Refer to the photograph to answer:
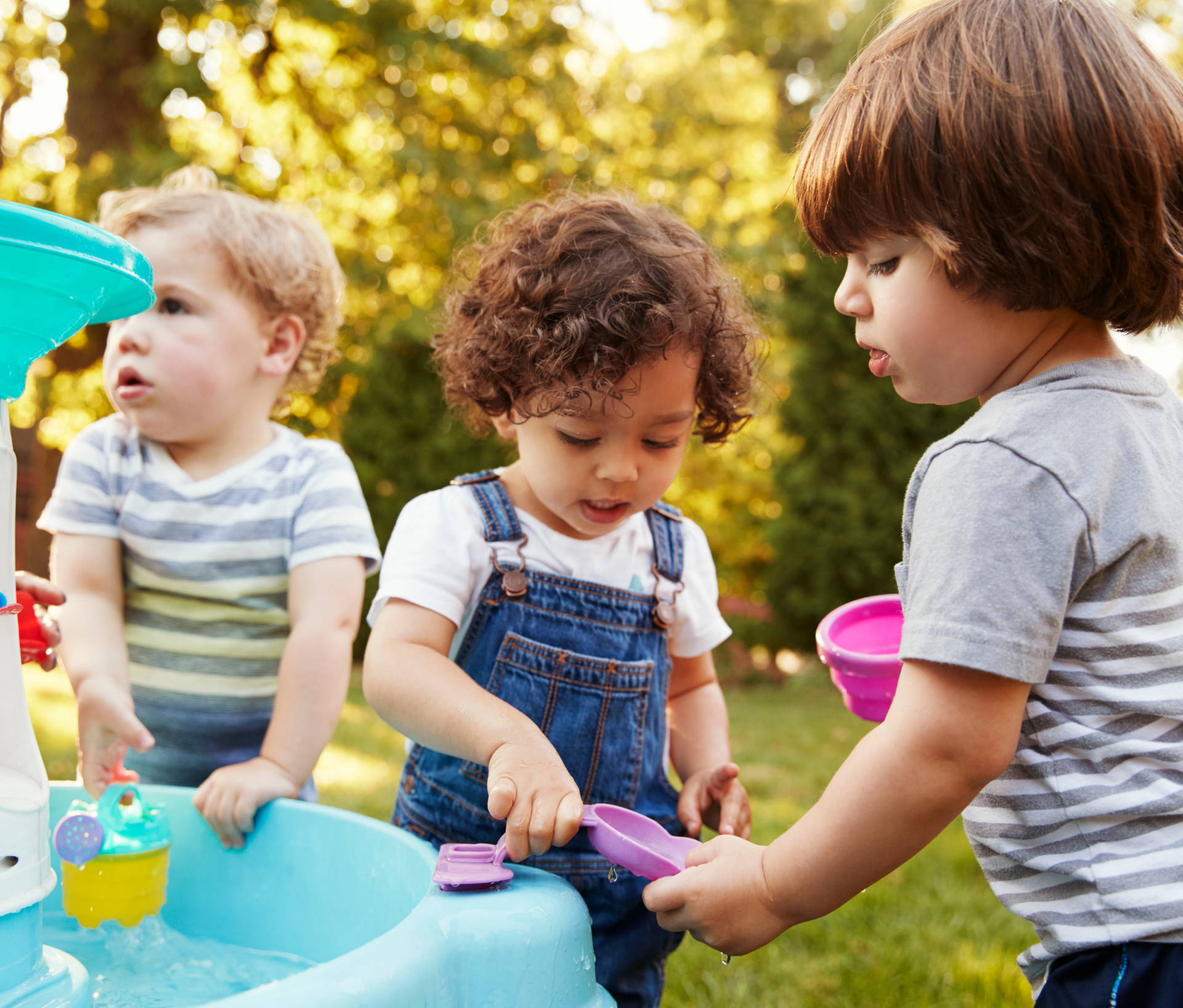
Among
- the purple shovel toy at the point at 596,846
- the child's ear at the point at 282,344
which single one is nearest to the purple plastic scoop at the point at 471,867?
the purple shovel toy at the point at 596,846

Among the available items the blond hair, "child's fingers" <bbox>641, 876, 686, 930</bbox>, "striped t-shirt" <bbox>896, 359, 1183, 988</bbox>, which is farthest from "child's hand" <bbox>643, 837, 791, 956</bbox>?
the blond hair

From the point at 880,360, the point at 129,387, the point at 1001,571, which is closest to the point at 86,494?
the point at 129,387

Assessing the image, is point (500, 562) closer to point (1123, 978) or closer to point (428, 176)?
point (1123, 978)

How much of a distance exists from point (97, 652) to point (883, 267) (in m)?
1.48

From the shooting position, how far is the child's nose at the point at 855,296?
3.88 ft

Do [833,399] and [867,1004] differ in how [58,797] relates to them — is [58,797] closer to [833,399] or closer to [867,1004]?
[867,1004]

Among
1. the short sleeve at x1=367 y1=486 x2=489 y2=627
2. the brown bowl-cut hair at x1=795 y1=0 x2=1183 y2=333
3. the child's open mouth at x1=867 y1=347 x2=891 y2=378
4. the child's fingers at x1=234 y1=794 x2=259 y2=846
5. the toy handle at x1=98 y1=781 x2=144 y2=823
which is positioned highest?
the brown bowl-cut hair at x1=795 y1=0 x2=1183 y2=333

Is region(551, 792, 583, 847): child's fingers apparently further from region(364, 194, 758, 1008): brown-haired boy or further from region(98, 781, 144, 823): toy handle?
region(98, 781, 144, 823): toy handle

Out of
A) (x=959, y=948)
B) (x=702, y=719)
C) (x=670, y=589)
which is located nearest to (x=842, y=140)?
(x=670, y=589)

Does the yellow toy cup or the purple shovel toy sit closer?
the purple shovel toy

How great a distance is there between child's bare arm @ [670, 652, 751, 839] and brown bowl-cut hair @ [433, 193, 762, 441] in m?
0.42

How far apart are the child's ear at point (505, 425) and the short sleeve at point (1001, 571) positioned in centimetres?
83

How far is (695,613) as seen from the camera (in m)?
1.74

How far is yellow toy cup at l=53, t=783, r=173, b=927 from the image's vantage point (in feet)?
4.51
